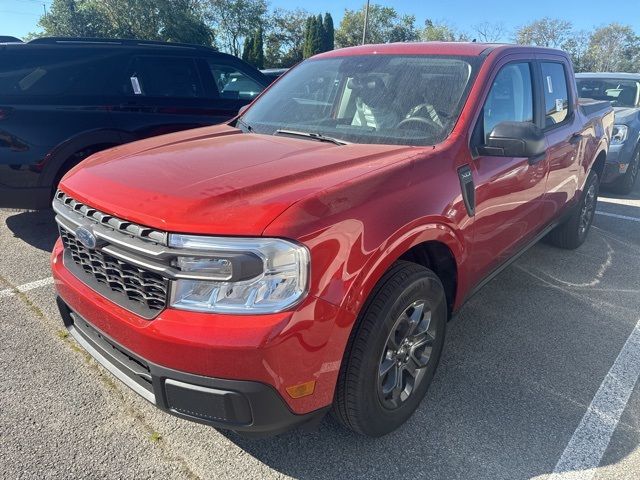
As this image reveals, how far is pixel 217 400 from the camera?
67.2 inches

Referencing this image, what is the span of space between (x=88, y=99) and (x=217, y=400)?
4054mm

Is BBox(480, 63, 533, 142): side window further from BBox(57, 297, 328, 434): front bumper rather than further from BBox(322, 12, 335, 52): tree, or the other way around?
BBox(322, 12, 335, 52): tree

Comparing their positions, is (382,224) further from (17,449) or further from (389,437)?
(17,449)

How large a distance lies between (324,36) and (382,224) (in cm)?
4972

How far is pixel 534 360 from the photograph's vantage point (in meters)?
2.97

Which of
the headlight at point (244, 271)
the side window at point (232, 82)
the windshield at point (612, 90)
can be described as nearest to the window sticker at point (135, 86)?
the side window at point (232, 82)

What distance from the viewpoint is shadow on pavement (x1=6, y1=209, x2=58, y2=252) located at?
4.66 metres

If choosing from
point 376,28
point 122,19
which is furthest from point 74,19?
point 376,28

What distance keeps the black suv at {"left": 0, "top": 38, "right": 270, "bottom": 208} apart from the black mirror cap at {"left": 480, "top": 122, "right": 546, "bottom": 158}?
3.76m

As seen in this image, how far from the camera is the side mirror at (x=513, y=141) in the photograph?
248 cm

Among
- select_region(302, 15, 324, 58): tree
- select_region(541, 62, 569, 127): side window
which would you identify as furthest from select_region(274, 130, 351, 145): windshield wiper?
select_region(302, 15, 324, 58): tree

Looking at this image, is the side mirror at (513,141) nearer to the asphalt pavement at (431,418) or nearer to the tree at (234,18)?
the asphalt pavement at (431,418)

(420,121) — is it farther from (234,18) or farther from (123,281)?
(234,18)

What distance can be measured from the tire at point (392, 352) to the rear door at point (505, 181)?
0.56m
